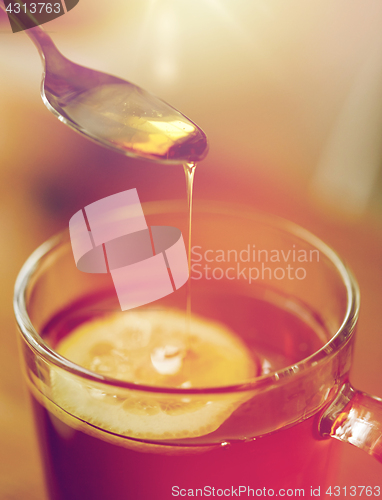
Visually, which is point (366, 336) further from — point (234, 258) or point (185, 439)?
point (185, 439)

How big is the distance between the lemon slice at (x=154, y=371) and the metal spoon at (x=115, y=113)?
0.19 metres

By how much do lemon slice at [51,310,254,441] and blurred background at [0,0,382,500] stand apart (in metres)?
0.31

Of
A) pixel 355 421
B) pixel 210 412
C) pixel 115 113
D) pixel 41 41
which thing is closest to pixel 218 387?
pixel 210 412

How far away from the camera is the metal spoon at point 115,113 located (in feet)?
1.50

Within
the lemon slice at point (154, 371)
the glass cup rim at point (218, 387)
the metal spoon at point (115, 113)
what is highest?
the metal spoon at point (115, 113)

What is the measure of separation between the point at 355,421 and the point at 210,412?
0.12 meters

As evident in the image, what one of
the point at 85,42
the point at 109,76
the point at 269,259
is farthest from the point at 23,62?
the point at 269,259

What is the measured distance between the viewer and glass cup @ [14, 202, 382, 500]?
38 cm

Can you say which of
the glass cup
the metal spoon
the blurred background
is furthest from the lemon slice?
the blurred background

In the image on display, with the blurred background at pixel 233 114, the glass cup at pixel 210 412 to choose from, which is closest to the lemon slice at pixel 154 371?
the glass cup at pixel 210 412

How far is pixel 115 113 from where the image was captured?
0.49 meters

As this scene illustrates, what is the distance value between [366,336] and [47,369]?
1.68ft

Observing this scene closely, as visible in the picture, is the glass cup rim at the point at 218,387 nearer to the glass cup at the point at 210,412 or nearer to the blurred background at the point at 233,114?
the glass cup at the point at 210,412

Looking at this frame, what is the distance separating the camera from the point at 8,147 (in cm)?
91
